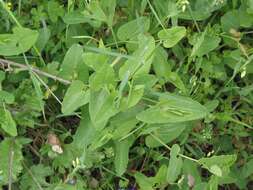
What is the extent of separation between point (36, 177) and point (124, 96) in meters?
0.57

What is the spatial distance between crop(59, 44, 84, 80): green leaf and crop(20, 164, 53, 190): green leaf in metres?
0.41

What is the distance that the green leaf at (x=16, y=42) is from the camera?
190 centimetres

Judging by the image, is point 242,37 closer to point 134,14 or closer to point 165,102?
point 134,14

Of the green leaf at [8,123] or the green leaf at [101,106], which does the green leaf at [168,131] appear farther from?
the green leaf at [8,123]

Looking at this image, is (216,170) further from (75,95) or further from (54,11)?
(54,11)

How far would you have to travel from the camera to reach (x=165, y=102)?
6.07 ft

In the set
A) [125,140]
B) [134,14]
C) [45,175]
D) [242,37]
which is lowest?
[45,175]

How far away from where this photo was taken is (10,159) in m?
2.04

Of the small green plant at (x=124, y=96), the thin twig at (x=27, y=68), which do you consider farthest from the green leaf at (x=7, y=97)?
the thin twig at (x=27, y=68)

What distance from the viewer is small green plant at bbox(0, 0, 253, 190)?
74.9 inches

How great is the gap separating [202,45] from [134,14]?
0.32m

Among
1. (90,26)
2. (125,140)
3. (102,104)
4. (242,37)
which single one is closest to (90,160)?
(125,140)

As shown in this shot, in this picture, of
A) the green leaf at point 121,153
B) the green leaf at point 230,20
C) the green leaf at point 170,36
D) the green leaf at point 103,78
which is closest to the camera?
the green leaf at point 103,78

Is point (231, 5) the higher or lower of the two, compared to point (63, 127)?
higher
